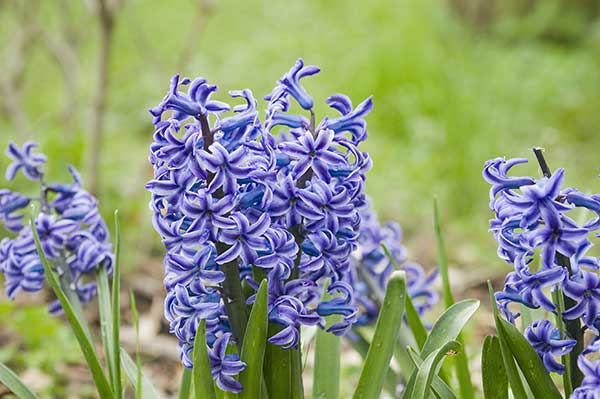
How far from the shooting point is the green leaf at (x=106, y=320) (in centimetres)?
155

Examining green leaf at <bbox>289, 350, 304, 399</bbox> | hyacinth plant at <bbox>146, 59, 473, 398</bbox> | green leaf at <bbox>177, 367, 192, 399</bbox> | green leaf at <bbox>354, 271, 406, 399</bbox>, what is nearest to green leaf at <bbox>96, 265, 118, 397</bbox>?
green leaf at <bbox>177, 367, 192, 399</bbox>

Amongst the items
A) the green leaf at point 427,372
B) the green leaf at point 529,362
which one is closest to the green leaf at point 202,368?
the green leaf at point 427,372

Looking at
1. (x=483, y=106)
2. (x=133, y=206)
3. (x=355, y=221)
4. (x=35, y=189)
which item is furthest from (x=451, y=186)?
(x=355, y=221)

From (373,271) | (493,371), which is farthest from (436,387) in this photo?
(373,271)

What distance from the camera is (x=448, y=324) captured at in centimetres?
141

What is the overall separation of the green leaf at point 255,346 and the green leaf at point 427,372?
27cm

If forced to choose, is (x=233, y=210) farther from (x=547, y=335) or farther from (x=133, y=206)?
(x=133, y=206)

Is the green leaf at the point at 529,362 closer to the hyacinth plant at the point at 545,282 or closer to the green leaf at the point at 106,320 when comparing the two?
the hyacinth plant at the point at 545,282

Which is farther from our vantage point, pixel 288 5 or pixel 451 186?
pixel 288 5

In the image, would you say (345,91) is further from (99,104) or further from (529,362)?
(529,362)

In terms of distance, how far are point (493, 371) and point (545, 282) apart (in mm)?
256

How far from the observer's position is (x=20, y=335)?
2.79 metres

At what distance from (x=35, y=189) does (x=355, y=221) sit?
1.99m

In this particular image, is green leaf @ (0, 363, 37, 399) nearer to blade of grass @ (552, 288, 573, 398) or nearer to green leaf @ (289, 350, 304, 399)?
green leaf @ (289, 350, 304, 399)
